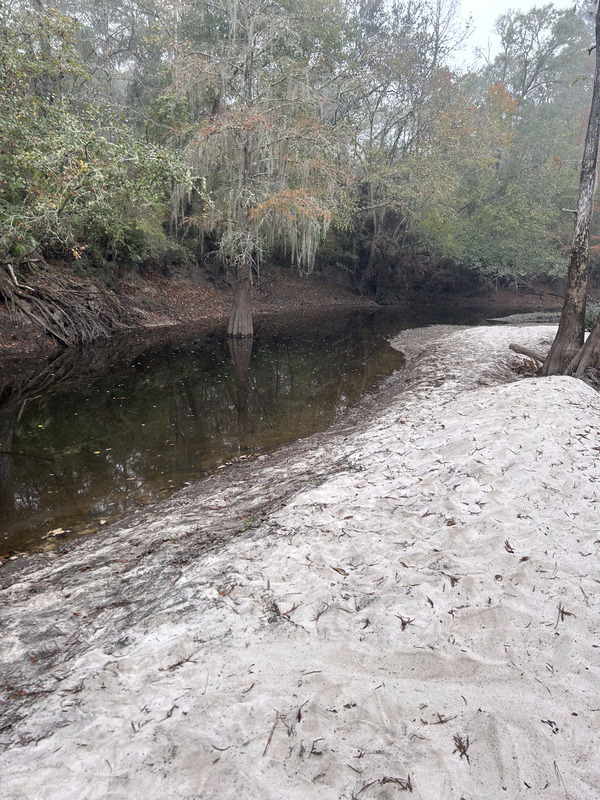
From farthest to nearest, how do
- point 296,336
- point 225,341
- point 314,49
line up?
point 314,49
point 296,336
point 225,341

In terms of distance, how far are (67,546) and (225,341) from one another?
10812 millimetres

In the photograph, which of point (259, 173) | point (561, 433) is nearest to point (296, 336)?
point (259, 173)

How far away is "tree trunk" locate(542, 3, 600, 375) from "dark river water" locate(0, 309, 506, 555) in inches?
141

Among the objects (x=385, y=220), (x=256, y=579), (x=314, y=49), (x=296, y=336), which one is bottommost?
(x=296, y=336)

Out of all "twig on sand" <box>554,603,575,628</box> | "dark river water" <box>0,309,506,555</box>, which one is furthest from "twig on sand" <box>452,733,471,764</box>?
"dark river water" <box>0,309,506,555</box>

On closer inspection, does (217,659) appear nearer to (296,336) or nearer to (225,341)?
(225,341)

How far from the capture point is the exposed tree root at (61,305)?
11305 mm

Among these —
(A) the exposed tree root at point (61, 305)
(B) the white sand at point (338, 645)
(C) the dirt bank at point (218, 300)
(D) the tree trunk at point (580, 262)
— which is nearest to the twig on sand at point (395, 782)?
(B) the white sand at point (338, 645)

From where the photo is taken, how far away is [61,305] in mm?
12500

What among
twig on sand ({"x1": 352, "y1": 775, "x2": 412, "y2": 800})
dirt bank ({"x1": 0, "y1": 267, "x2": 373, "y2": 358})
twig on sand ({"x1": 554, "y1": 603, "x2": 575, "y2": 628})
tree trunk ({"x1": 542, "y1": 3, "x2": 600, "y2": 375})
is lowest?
dirt bank ({"x1": 0, "y1": 267, "x2": 373, "y2": 358})

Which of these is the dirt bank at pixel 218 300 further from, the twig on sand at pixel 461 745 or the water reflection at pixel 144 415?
the twig on sand at pixel 461 745

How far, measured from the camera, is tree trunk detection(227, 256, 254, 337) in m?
14.6

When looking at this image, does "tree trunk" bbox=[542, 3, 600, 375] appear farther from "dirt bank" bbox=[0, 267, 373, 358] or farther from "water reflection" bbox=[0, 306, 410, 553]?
"dirt bank" bbox=[0, 267, 373, 358]

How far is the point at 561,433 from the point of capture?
4.78 metres
